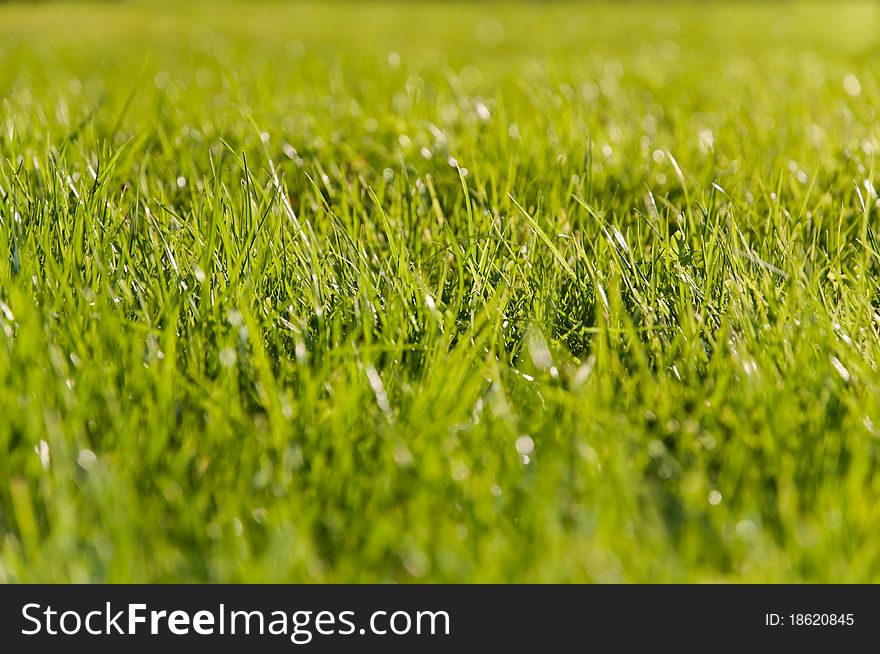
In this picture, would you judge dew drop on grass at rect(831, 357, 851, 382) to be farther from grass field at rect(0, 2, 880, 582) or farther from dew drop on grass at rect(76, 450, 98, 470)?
dew drop on grass at rect(76, 450, 98, 470)

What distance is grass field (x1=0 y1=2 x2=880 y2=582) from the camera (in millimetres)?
1236

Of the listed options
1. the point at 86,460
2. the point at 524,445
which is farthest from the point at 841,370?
the point at 86,460

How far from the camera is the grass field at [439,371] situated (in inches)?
48.7

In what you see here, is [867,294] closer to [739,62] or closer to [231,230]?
[231,230]

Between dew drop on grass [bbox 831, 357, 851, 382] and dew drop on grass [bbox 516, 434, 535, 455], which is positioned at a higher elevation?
dew drop on grass [bbox 831, 357, 851, 382]

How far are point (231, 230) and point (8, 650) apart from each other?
103 centimetres

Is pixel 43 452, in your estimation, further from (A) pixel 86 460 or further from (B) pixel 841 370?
(B) pixel 841 370

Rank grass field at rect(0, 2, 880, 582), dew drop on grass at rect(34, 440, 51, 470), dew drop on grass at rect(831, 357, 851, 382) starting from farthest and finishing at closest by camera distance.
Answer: dew drop on grass at rect(831, 357, 851, 382) → dew drop on grass at rect(34, 440, 51, 470) → grass field at rect(0, 2, 880, 582)

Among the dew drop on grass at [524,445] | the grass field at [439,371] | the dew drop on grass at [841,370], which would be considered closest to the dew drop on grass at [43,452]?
the grass field at [439,371]

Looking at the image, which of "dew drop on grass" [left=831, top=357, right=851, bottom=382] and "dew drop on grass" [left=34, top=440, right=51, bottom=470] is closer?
"dew drop on grass" [left=34, top=440, right=51, bottom=470]

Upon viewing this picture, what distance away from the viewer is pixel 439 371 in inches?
60.3

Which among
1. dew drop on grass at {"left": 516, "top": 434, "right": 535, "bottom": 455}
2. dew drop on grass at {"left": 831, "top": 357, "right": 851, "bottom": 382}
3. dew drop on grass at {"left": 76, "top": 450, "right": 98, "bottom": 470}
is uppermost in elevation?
dew drop on grass at {"left": 831, "top": 357, "right": 851, "bottom": 382}

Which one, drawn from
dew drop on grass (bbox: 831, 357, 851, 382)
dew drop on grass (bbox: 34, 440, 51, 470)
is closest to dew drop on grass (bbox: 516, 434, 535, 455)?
dew drop on grass (bbox: 831, 357, 851, 382)

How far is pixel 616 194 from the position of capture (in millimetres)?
2541
